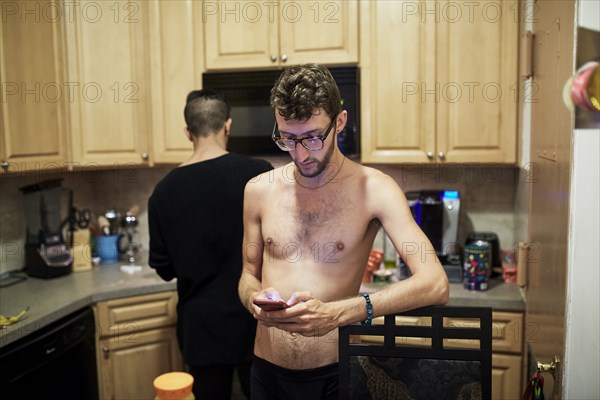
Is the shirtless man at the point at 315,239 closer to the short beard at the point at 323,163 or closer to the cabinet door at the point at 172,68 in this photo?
the short beard at the point at 323,163

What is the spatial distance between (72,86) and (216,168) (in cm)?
112

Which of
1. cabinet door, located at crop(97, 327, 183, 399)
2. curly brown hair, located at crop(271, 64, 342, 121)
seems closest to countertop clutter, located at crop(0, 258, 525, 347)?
cabinet door, located at crop(97, 327, 183, 399)

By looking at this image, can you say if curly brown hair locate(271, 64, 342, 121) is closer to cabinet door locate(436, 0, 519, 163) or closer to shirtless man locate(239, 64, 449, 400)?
shirtless man locate(239, 64, 449, 400)

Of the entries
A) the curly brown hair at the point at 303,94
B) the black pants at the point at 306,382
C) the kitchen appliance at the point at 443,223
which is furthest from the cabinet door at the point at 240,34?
the black pants at the point at 306,382

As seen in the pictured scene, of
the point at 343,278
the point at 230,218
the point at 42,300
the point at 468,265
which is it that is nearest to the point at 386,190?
the point at 343,278

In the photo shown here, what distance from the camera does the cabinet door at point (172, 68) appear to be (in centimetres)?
309

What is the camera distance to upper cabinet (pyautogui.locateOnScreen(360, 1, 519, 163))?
2.75 m

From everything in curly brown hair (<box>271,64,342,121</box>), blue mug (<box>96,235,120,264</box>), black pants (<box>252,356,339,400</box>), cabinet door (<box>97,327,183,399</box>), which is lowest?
cabinet door (<box>97,327,183,399</box>)

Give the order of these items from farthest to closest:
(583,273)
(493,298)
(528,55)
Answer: (493,298)
(528,55)
(583,273)

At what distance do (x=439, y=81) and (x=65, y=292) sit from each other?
1.94 m

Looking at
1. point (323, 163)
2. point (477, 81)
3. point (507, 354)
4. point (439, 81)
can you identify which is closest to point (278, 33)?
point (439, 81)

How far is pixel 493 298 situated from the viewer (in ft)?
8.59

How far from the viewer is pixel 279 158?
127 inches

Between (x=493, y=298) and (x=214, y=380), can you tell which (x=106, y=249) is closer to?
(x=214, y=380)
